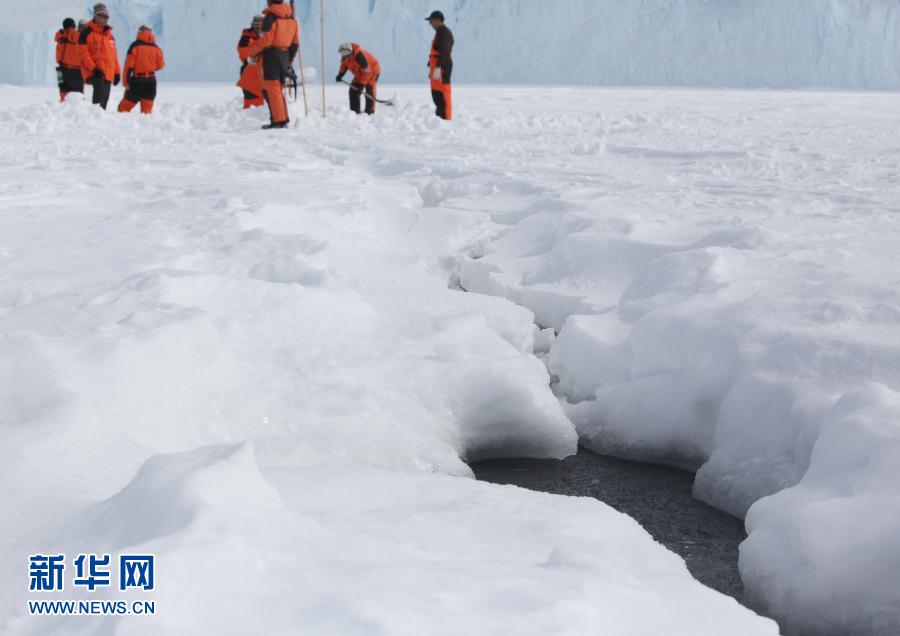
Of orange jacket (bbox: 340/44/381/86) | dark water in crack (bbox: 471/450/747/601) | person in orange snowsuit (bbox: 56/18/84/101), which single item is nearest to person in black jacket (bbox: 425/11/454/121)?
orange jacket (bbox: 340/44/381/86)

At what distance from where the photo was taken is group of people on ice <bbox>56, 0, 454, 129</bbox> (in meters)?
8.55

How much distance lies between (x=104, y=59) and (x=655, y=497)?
31.0 feet

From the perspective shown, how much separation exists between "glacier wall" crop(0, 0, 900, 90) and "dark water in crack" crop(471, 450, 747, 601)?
74.4 ft

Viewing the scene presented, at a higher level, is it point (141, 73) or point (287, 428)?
point (141, 73)

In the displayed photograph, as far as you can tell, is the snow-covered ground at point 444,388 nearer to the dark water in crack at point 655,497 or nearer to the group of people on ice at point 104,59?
the dark water in crack at point 655,497

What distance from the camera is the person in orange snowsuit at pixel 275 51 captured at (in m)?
8.41

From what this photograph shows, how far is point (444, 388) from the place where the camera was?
2584 mm

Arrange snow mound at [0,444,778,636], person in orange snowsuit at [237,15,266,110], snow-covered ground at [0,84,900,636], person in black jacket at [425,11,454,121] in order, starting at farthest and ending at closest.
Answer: person in orange snowsuit at [237,15,266,110]
person in black jacket at [425,11,454,121]
snow-covered ground at [0,84,900,636]
snow mound at [0,444,778,636]

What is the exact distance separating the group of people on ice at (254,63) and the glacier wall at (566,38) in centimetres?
1478

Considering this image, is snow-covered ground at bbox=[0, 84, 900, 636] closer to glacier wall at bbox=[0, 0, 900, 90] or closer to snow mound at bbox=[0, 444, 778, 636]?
snow mound at bbox=[0, 444, 778, 636]

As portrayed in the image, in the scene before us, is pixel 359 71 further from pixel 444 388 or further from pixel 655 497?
pixel 655 497

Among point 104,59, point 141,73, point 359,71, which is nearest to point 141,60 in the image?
point 141,73

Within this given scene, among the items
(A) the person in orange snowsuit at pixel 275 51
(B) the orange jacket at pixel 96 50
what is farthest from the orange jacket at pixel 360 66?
(B) the orange jacket at pixel 96 50

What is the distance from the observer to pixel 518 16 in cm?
2469
